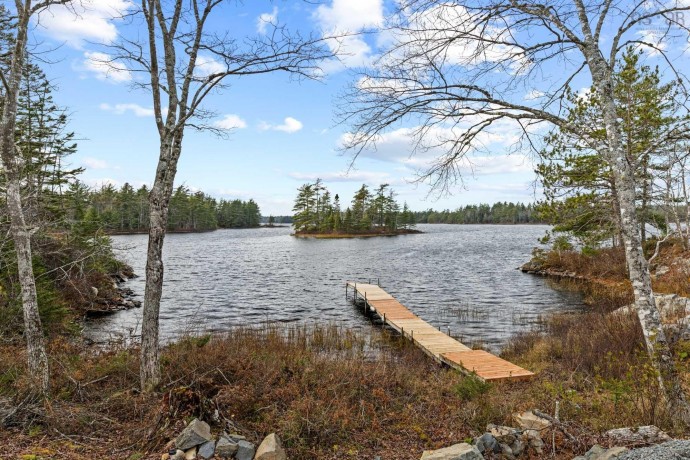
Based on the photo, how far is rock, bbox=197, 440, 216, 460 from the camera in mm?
4547

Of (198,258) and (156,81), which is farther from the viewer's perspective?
(198,258)

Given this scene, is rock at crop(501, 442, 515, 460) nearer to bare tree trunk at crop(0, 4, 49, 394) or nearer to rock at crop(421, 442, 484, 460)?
rock at crop(421, 442, 484, 460)

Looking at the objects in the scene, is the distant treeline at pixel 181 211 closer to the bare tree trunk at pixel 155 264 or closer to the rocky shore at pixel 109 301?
the rocky shore at pixel 109 301

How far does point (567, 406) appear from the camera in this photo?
6.32 meters

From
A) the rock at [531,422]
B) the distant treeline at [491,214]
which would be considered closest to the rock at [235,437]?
the rock at [531,422]

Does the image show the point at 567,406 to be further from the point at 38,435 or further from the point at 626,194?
the point at 38,435

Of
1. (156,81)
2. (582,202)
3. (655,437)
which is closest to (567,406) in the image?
(655,437)

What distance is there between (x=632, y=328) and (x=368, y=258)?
114ft

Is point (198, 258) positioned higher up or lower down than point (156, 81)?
lower down

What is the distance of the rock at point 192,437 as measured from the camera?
4652 mm

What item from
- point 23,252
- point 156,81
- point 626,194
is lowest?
point 23,252

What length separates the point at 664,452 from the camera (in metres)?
3.86

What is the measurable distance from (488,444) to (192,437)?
3.57m

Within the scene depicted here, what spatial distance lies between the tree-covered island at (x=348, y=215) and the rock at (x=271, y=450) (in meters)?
82.9
